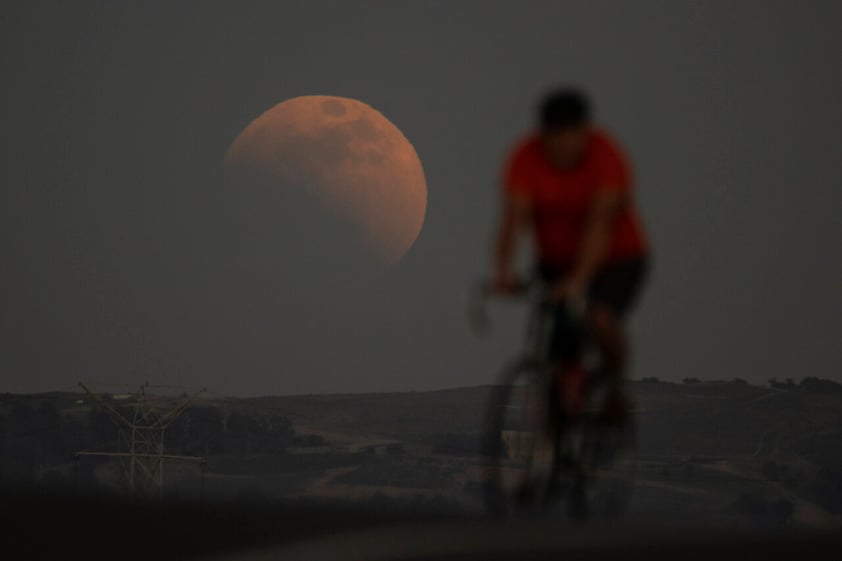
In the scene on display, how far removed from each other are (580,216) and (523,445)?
207 cm

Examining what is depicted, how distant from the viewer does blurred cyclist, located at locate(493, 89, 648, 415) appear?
10.5 meters

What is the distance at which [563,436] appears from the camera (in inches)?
455

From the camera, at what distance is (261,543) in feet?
34.1

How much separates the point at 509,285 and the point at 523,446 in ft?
4.24

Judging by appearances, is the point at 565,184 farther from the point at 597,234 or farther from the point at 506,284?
the point at 506,284

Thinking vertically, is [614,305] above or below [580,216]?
below

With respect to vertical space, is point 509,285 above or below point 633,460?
above

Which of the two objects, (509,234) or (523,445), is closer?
(509,234)

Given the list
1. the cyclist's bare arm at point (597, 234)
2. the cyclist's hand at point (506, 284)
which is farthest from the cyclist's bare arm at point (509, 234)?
the cyclist's bare arm at point (597, 234)

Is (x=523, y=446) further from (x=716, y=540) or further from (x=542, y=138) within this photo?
(x=542, y=138)

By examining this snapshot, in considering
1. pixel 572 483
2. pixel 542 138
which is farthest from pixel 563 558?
pixel 542 138

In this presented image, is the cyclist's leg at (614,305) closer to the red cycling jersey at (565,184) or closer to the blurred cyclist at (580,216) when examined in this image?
the blurred cyclist at (580,216)

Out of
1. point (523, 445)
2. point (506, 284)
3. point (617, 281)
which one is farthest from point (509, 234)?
point (523, 445)

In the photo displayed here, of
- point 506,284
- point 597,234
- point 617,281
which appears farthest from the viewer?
point 506,284
